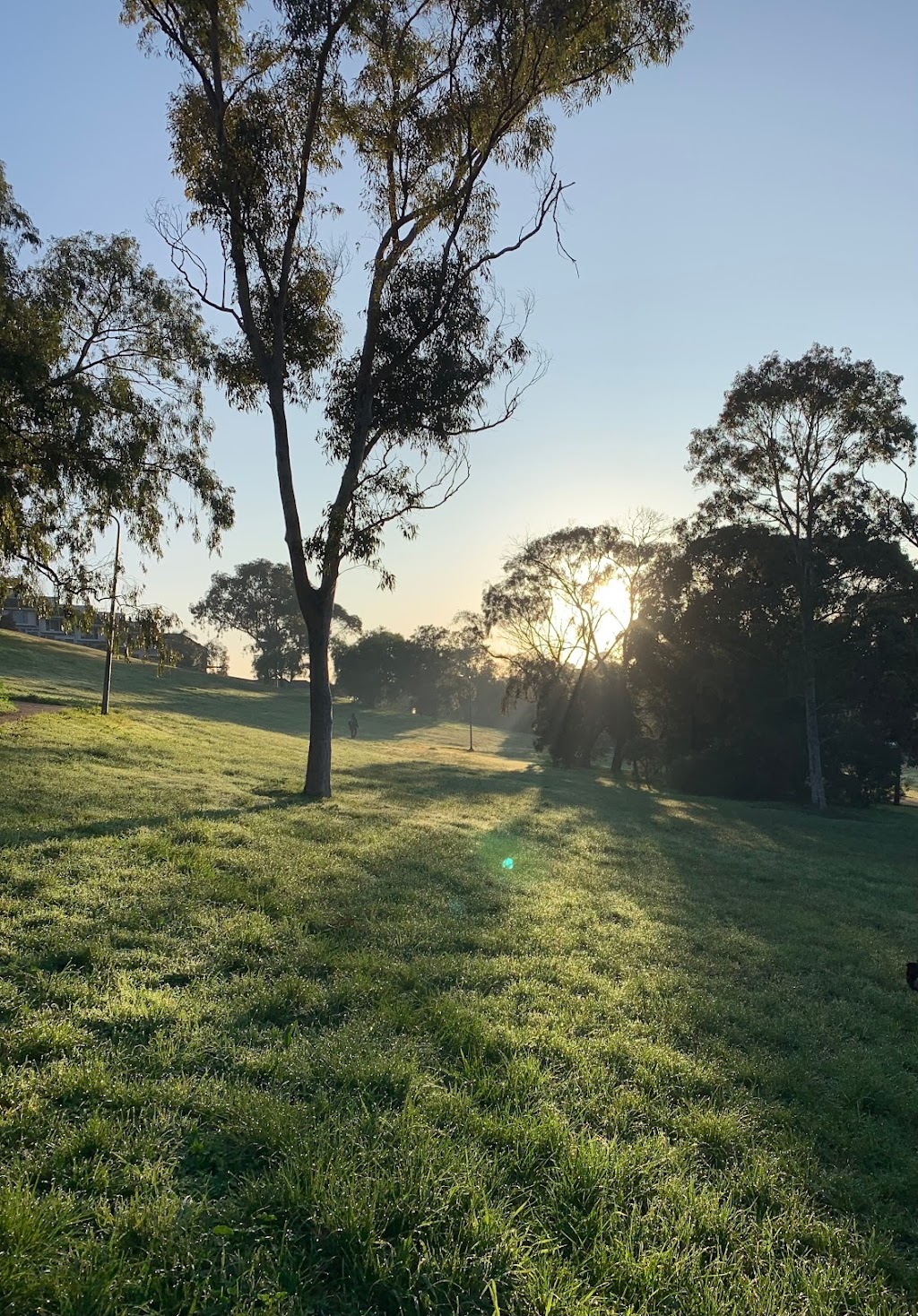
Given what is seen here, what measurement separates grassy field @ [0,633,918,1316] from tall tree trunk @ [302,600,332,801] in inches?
206

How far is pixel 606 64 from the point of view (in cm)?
1526

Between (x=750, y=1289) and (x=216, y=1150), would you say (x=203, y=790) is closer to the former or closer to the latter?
(x=216, y=1150)


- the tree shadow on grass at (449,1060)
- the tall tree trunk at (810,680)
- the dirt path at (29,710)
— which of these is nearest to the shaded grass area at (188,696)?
the dirt path at (29,710)

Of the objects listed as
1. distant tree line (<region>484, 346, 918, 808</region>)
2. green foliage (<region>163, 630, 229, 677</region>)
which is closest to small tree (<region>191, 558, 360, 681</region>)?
green foliage (<region>163, 630, 229, 677</region>)

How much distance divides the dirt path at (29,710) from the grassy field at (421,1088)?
10.7 metres

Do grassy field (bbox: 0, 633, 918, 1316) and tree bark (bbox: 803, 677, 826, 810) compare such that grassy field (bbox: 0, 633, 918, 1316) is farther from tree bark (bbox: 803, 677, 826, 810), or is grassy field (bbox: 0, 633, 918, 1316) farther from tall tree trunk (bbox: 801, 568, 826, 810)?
tree bark (bbox: 803, 677, 826, 810)

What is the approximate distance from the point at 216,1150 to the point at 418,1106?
1.15 metres

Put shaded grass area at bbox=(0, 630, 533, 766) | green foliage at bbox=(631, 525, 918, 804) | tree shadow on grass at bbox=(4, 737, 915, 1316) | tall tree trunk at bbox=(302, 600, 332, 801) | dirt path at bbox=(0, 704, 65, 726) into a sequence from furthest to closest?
1. shaded grass area at bbox=(0, 630, 533, 766)
2. green foliage at bbox=(631, 525, 918, 804)
3. dirt path at bbox=(0, 704, 65, 726)
4. tall tree trunk at bbox=(302, 600, 332, 801)
5. tree shadow on grass at bbox=(4, 737, 915, 1316)

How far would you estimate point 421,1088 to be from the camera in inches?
161

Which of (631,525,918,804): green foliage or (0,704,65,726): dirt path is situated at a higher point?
(631,525,918,804): green foliage

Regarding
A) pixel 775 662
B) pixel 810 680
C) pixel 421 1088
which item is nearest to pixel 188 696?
pixel 775 662

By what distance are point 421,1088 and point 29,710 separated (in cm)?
2365

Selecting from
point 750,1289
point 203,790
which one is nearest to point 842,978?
point 750,1289

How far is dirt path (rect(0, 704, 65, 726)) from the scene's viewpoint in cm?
1939
